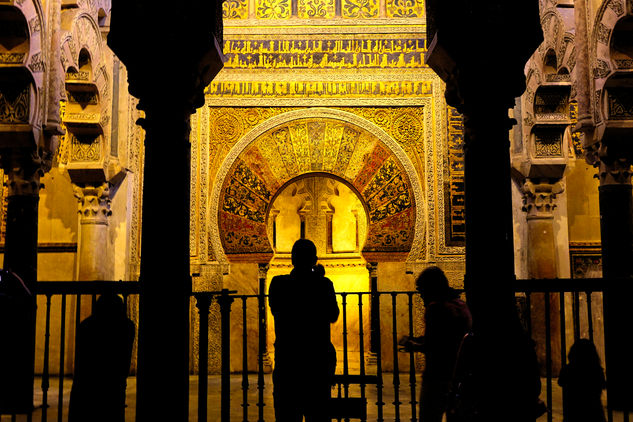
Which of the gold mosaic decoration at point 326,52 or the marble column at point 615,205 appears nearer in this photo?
the marble column at point 615,205

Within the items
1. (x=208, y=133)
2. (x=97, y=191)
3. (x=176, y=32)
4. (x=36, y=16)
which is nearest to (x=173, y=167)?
(x=176, y=32)

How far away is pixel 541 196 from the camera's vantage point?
860cm

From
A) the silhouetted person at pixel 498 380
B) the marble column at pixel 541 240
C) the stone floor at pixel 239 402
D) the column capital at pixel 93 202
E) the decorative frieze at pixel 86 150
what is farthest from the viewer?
the marble column at pixel 541 240

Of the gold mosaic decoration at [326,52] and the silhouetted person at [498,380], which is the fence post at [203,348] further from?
the gold mosaic decoration at [326,52]

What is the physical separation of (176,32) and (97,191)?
524cm

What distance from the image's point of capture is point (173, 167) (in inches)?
142

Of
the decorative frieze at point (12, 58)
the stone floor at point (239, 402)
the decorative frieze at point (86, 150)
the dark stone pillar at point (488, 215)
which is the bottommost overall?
the stone floor at point (239, 402)

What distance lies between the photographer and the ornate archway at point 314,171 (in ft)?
29.5

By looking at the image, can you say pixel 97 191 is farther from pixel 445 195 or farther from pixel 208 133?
pixel 445 195

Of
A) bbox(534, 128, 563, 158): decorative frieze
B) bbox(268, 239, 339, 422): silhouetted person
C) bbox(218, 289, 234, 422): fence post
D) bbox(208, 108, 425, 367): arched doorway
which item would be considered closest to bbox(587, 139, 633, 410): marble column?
bbox(534, 128, 563, 158): decorative frieze

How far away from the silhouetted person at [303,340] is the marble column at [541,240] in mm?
5993

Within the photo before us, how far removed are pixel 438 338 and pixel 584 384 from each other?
89 centimetres

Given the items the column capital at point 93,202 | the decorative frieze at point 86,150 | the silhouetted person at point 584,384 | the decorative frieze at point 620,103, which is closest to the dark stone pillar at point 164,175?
the silhouetted person at point 584,384

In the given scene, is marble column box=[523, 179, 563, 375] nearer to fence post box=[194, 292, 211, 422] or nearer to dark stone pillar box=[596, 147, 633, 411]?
dark stone pillar box=[596, 147, 633, 411]
